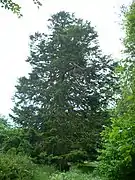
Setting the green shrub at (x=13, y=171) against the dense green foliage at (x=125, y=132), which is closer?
the dense green foliage at (x=125, y=132)

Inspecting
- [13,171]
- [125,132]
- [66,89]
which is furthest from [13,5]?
[66,89]

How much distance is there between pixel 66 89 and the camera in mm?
24094

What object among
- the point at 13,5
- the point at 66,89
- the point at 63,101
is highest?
the point at 66,89

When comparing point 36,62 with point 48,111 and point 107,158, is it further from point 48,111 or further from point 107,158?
point 107,158

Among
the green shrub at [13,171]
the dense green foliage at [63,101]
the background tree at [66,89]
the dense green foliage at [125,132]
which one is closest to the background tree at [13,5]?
the dense green foliage at [125,132]

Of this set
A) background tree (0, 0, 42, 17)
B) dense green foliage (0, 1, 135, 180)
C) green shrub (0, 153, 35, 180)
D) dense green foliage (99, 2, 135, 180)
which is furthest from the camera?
dense green foliage (0, 1, 135, 180)

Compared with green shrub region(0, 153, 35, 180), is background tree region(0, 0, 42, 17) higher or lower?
higher

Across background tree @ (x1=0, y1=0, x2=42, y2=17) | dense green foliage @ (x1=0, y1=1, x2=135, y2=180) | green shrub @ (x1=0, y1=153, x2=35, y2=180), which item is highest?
dense green foliage @ (x1=0, y1=1, x2=135, y2=180)

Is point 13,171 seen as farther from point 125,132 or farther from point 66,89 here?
point 66,89

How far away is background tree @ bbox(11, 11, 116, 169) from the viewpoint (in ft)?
73.6

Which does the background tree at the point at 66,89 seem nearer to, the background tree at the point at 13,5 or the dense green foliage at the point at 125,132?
the dense green foliage at the point at 125,132

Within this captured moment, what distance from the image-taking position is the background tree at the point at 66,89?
22.4 m

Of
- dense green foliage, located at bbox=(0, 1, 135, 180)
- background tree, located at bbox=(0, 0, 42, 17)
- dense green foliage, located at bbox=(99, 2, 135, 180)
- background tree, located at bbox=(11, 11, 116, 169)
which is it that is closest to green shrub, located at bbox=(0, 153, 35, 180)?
dense green foliage, located at bbox=(99, 2, 135, 180)

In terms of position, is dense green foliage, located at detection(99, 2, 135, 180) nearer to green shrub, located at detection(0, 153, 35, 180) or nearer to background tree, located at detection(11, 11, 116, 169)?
green shrub, located at detection(0, 153, 35, 180)
